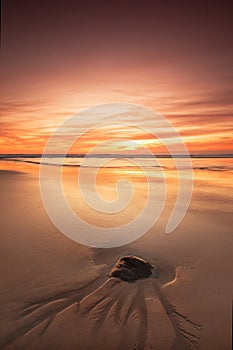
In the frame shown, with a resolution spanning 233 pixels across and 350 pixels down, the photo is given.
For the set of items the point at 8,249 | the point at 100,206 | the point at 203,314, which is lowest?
the point at 203,314

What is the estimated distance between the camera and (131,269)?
3895 millimetres

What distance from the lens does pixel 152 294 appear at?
136 inches

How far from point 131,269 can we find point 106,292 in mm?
555

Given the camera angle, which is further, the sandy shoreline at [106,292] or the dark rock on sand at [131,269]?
the dark rock on sand at [131,269]

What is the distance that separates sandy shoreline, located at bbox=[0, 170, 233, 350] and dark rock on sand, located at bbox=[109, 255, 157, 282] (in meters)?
0.11

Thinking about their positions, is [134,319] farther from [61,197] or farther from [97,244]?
[61,197]

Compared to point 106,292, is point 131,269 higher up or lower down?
higher up

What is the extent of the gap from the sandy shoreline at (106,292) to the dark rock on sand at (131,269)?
114 millimetres

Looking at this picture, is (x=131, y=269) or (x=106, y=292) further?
(x=131, y=269)

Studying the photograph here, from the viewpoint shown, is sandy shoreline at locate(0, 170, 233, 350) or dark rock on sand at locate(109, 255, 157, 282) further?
dark rock on sand at locate(109, 255, 157, 282)

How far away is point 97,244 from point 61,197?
3.90 meters

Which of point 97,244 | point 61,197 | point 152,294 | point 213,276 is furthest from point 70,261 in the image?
point 61,197

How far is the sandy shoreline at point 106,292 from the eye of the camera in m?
2.80

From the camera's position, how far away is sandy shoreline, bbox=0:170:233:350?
2.80 m
